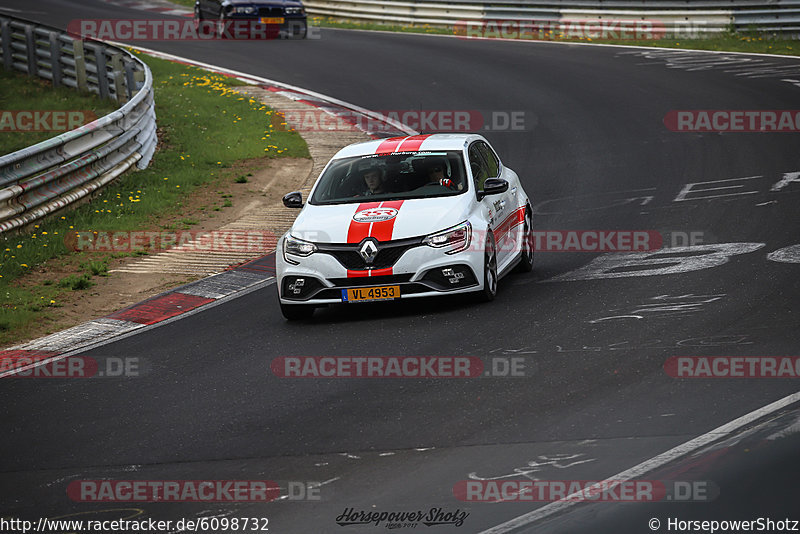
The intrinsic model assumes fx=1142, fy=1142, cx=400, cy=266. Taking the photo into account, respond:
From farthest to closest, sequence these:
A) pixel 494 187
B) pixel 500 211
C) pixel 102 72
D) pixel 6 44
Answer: pixel 6 44 → pixel 102 72 → pixel 500 211 → pixel 494 187

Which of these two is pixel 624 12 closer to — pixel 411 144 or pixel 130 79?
pixel 130 79

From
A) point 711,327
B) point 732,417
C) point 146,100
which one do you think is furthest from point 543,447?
point 146,100

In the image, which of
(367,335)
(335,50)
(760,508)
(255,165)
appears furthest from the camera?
(335,50)

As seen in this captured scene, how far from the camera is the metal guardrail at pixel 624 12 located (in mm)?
30500

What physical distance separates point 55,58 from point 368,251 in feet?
54.4

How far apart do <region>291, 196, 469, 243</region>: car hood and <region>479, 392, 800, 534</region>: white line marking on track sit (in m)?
4.15

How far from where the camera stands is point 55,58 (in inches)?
976

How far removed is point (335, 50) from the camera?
31.2 meters

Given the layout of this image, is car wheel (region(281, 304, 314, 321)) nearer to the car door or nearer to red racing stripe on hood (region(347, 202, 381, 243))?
Result: red racing stripe on hood (region(347, 202, 381, 243))

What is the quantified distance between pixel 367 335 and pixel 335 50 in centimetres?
2207

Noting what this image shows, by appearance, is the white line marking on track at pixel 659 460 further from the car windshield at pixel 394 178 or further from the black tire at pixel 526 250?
the black tire at pixel 526 250

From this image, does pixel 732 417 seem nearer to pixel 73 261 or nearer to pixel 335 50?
pixel 73 261

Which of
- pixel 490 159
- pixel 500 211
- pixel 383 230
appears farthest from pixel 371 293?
pixel 490 159

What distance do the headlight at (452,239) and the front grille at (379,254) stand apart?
123 millimetres
